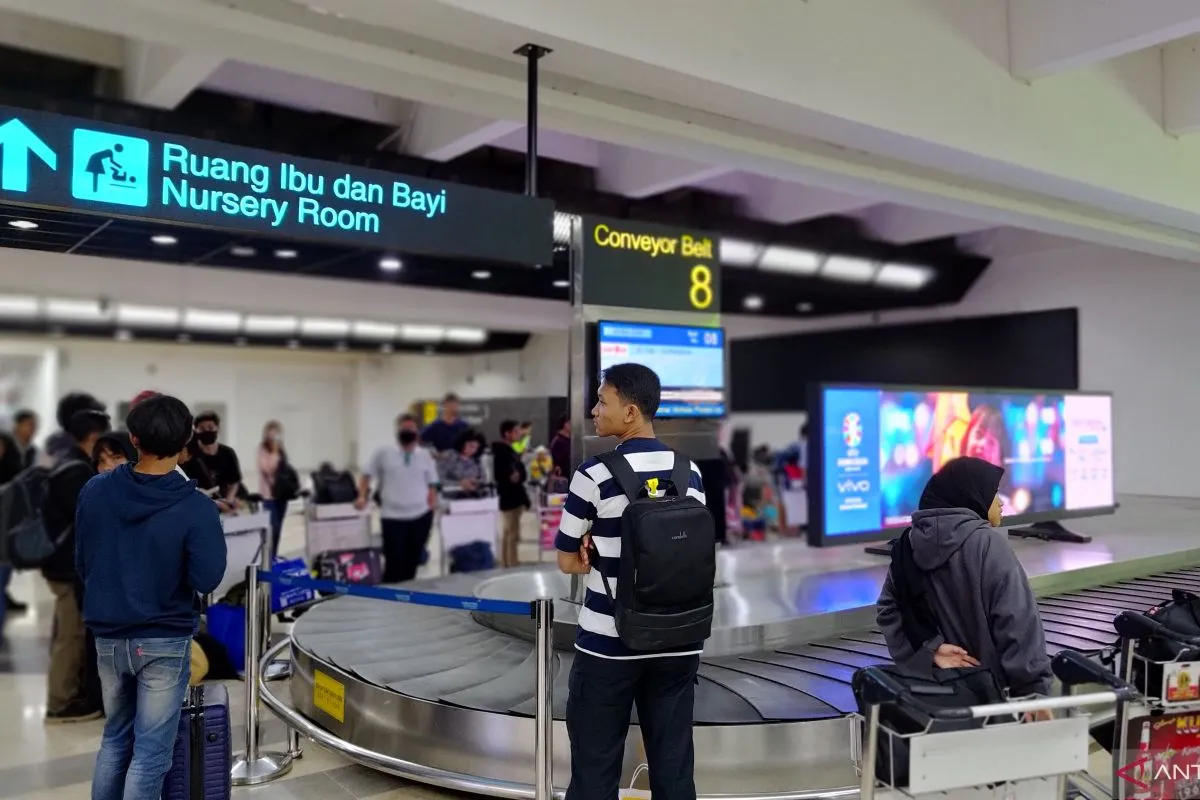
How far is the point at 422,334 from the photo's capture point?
56.7 feet

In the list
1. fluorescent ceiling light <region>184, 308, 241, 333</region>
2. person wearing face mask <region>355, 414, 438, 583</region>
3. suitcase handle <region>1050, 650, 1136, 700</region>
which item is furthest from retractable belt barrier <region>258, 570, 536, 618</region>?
fluorescent ceiling light <region>184, 308, 241, 333</region>

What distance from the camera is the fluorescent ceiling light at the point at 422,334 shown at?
16.9 meters

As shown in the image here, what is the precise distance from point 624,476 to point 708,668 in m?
1.93

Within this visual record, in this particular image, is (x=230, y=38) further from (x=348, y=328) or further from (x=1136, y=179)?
(x=348, y=328)

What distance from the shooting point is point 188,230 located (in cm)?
385

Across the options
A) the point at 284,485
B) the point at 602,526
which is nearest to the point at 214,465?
the point at 284,485

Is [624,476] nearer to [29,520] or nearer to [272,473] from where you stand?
[29,520]

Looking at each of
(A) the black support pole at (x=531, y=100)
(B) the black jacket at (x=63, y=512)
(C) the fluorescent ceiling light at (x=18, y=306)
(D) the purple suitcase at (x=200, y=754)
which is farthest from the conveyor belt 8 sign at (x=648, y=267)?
(C) the fluorescent ceiling light at (x=18, y=306)

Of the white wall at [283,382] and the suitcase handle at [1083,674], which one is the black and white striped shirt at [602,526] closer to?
the suitcase handle at [1083,674]

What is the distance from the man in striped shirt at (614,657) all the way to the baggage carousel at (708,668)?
0.90 m

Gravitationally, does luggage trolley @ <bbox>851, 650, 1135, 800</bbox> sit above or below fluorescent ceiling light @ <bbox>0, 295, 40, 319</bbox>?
below

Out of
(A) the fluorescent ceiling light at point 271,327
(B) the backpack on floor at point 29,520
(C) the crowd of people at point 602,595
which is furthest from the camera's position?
(A) the fluorescent ceiling light at point 271,327

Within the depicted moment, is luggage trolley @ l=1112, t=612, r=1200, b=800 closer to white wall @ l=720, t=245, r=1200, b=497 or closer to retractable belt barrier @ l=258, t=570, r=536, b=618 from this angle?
retractable belt barrier @ l=258, t=570, r=536, b=618

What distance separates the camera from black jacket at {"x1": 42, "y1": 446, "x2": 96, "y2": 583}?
5137 millimetres
